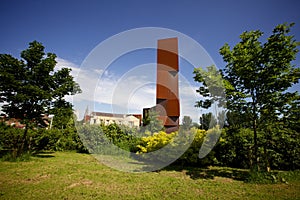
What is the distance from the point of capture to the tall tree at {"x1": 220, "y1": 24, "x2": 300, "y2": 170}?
213 inches

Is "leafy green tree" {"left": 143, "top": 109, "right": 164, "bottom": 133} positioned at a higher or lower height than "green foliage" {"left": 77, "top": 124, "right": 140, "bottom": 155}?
higher

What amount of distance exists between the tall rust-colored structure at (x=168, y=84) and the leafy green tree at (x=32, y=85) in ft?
25.4

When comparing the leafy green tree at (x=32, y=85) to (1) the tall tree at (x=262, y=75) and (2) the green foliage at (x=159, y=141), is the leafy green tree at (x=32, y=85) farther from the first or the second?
(1) the tall tree at (x=262, y=75)

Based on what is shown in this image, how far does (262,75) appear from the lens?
18.6 feet

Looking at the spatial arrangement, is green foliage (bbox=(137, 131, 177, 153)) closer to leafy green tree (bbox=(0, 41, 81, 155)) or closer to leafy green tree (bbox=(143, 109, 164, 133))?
Result: leafy green tree (bbox=(143, 109, 164, 133))

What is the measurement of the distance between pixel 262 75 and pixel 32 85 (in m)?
10.8

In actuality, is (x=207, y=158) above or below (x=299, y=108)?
below

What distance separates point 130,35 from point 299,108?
8.56 meters

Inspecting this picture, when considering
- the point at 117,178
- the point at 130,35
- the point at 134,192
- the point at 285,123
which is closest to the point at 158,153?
the point at 117,178

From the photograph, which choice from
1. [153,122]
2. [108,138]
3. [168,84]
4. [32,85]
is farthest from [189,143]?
[32,85]

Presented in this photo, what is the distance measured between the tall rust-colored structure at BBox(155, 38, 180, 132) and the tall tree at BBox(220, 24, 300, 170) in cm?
745

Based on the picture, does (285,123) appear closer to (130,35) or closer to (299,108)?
(299,108)

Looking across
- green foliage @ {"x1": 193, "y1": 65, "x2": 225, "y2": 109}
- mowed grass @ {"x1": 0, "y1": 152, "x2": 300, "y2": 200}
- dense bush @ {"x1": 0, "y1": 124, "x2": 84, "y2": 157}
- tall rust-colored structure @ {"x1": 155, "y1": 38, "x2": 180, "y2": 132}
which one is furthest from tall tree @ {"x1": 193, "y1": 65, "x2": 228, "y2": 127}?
dense bush @ {"x1": 0, "y1": 124, "x2": 84, "y2": 157}

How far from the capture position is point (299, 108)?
5.32 m
